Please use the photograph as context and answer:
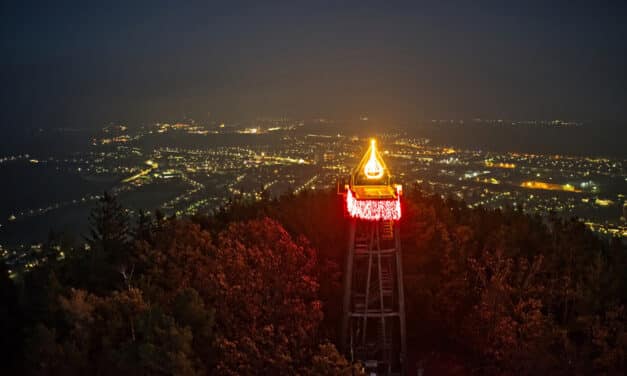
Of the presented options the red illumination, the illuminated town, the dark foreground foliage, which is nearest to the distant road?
the illuminated town

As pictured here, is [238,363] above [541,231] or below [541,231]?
below

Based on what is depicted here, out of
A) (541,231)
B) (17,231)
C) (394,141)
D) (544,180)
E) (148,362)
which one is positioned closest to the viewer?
(148,362)

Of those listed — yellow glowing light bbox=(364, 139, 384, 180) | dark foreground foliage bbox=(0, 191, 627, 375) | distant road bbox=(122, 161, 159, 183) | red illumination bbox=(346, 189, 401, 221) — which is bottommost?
distant road bbox=(122, 161, 159, 183)

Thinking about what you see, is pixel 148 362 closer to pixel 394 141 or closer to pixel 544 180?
pixel 544 180

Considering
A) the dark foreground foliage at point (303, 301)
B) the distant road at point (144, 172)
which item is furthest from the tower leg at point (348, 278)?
the distant road at point (144, 172)

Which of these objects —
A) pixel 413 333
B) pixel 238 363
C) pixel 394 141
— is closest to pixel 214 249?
pixel 238 363

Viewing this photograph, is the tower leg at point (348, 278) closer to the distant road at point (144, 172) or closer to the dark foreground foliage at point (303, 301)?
the dark foreground foliage at point (303, 301)

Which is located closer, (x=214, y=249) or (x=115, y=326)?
(x=115, y=326)

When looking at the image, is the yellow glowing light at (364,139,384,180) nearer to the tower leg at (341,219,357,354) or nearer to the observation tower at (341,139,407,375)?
the observation tower at (341,139,407,375)
